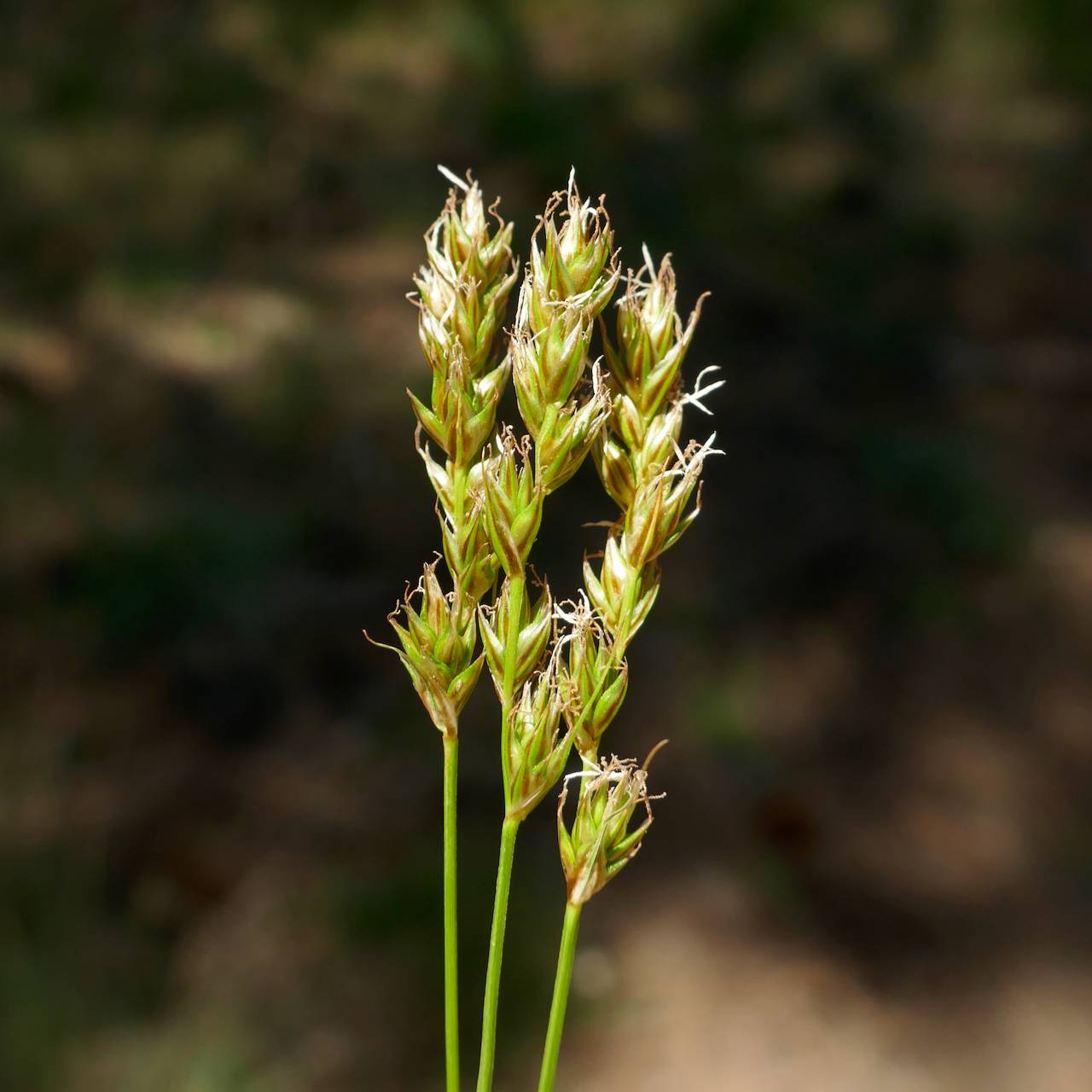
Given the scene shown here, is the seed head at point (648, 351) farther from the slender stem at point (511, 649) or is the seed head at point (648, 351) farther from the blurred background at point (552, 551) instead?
the blurred background at point (552, 551)

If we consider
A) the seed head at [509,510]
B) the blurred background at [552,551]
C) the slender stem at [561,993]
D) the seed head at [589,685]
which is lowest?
the slender stem at [561,993]

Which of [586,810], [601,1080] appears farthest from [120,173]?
[586,810]

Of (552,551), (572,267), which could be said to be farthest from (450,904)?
(552,551)

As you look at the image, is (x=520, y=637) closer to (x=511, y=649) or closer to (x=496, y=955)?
(x=511, y=649)

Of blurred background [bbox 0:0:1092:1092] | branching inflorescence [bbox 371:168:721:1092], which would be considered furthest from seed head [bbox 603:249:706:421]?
blurred background [bbox 0:0:1092:1092]

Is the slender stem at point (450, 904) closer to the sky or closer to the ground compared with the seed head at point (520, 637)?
closer to the ground

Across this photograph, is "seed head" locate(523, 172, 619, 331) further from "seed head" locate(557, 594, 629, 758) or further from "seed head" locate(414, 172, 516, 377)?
"seed head" locate(557, 594, 629, 758)

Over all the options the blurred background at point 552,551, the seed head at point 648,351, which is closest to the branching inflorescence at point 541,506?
the seed head at point 648,351
